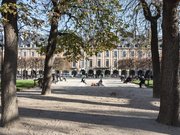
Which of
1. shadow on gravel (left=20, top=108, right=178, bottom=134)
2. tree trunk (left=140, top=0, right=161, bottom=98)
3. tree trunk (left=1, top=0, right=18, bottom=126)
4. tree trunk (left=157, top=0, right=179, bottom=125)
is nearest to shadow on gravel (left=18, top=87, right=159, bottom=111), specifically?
tree trunk (left=140, top=0, right=161, bottom=98)

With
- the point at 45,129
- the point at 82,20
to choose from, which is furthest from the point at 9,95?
the point at 82,20

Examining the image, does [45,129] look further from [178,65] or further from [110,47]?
[110,47]

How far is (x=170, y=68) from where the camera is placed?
12.9 m

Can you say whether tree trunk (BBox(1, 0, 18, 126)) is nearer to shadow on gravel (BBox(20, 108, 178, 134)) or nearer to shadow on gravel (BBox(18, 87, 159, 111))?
shadow on gravel (BBox(20, 108, 178, 134))

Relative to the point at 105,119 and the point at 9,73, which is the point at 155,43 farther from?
the point at 9,73

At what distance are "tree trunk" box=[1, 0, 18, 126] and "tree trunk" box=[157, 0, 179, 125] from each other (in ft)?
15.2

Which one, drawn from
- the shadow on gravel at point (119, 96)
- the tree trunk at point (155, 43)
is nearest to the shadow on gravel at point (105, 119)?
the shadow on gravel at point (119, 96)

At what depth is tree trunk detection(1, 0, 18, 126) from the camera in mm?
11945

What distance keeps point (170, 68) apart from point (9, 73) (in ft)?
16.2

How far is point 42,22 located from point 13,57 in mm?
1509

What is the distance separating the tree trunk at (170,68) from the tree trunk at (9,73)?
464 cm

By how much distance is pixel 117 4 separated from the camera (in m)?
24.7

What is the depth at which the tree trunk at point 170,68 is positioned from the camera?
1276 cm

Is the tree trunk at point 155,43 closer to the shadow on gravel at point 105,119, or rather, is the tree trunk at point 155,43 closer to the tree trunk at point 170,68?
the shadow on gravel at point 105,119
